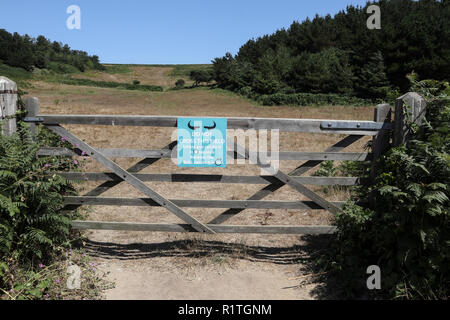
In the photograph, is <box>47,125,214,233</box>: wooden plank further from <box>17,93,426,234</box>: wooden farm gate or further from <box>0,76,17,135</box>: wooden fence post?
<box>0,76,17,135</box>: wooden fence post

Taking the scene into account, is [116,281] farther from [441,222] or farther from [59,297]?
[441,222]

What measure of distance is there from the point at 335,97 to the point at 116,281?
159 ft

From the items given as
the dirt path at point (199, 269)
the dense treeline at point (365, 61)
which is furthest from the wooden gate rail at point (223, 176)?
the dense treeline at point (365, 61)

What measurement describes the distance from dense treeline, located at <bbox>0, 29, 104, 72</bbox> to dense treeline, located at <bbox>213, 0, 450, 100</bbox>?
41753 millimetres

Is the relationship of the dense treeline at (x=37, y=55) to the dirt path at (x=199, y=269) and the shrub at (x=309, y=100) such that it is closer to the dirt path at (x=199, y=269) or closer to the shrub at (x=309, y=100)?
the shrub at (x=309, y=100)

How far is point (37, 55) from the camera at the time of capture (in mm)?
87375

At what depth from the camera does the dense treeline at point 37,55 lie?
82.4 meters

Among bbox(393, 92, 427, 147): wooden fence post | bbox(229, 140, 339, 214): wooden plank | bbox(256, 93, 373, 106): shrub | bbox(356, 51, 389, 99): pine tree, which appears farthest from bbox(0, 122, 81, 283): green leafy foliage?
bbox(356, 51, 389, 99): pine tree

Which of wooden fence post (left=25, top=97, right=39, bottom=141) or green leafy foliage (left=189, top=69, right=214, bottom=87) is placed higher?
green leafy foliage (left=189, top=69, right=214, bottom=87)

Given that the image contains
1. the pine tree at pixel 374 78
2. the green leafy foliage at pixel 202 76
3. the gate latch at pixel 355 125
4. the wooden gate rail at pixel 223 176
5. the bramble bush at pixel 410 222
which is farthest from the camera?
the green leafy foliage at pixel 202 76

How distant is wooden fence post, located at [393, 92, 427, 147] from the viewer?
4465mm

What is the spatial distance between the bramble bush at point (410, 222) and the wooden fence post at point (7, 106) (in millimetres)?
4436

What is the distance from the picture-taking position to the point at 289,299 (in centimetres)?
437

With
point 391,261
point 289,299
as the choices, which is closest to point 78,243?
point 289,299
